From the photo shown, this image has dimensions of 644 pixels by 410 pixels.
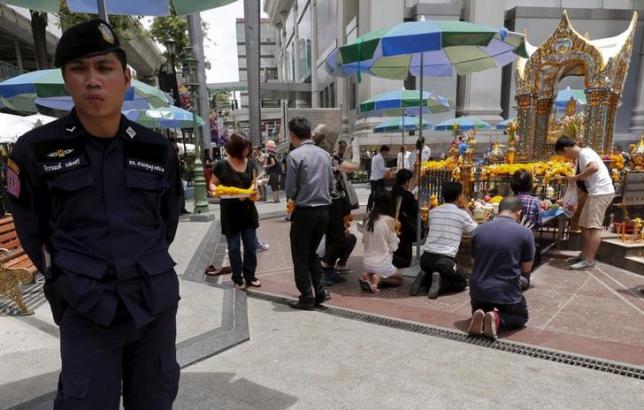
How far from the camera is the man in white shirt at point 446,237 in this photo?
4.80 m

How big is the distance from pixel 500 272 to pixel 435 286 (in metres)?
1.18

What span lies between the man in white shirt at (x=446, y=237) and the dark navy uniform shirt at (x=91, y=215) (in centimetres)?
362

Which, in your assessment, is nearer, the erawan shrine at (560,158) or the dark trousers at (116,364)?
the dark trousers at (116,364)

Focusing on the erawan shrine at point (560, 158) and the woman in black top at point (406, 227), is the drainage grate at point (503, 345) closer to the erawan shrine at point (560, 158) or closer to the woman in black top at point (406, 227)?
the woman in black top at point (406, 227)

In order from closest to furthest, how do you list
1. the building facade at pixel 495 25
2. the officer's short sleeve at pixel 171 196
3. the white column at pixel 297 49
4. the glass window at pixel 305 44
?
the officer's short sleeve at pixel 171 196 < the building facade at pixel 495 25 < the glass window at pixel 305 44 < the white column at pixel 297 49

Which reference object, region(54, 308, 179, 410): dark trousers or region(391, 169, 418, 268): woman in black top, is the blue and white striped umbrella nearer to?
region(391, 169, 418, 268): woman in black top

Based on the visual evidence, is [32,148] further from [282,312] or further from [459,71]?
[459,71]

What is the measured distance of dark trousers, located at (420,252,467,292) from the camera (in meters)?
4.81

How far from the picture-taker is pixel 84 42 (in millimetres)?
1668

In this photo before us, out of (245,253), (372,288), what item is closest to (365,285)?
(372,288)

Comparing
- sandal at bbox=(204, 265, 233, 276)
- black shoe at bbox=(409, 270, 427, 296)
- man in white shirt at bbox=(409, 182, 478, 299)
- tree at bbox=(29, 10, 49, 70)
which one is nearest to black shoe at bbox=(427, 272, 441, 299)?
man in white shirt at bbox=(409, 182, 478, 299)

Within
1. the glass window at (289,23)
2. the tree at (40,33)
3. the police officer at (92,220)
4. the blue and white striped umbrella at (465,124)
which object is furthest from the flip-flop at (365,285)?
the glass window at (289,23)

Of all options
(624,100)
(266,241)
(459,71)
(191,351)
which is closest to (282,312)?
(191,351)

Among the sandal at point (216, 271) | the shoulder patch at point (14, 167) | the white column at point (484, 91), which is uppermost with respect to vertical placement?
the white column at point (484, 91)
